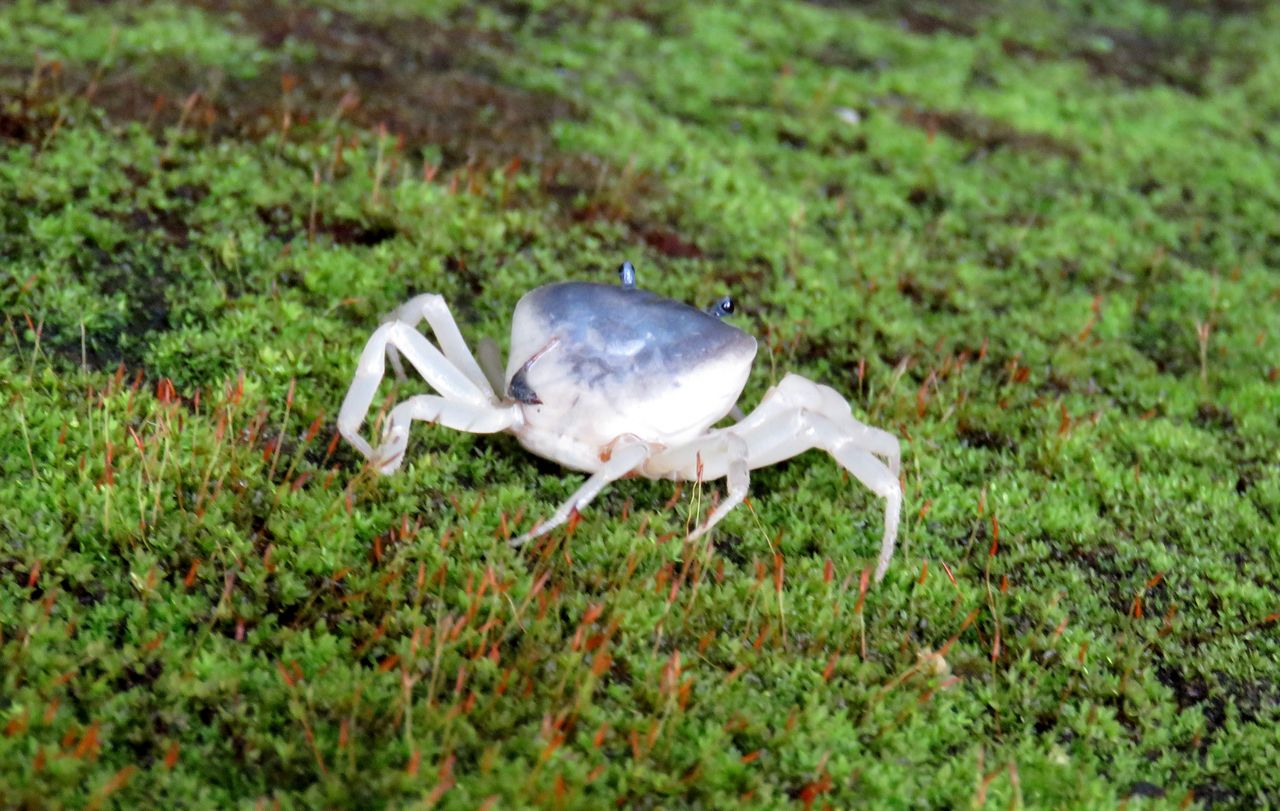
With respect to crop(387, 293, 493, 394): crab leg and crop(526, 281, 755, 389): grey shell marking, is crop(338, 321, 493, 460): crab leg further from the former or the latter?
crop(526, 281, 755, 389): grey shell marking

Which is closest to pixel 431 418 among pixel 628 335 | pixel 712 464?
pixel 628 335

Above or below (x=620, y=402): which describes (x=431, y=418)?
below

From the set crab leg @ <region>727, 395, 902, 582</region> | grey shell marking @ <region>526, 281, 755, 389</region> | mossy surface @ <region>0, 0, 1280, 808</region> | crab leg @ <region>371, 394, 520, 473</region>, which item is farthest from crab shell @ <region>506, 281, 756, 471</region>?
mossy surface @ <region>0, 0, 1280, 808</region>

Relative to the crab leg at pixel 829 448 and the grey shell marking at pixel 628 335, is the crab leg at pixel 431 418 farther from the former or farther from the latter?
the crab leg at pixel 829 448

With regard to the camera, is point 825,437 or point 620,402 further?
point 825,437

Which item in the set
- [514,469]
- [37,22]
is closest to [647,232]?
[514,469]

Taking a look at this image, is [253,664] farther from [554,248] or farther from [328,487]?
[554,248]

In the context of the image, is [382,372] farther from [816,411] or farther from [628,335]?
[816,411]
